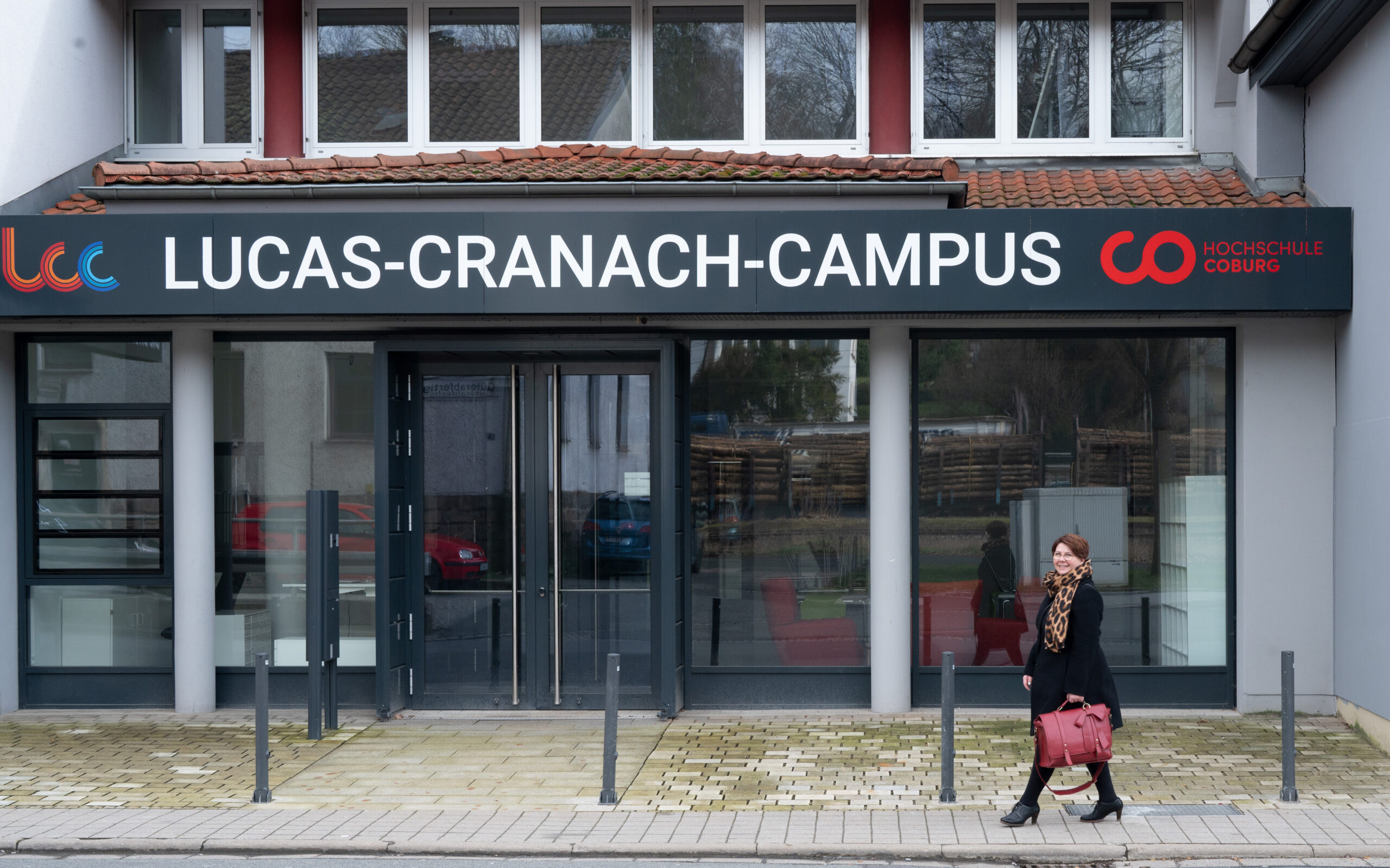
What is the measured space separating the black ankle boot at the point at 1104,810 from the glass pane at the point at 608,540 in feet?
14.9

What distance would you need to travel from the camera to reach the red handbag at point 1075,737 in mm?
7207

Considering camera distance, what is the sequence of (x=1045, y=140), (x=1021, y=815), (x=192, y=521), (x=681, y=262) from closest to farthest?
1. (x=1021, y=815)
2. (x=681, y=262)
3. (x=192, y=521)
4. (x=1045, y=140)

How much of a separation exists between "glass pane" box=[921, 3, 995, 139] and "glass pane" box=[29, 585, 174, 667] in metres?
8.90

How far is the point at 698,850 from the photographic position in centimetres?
717

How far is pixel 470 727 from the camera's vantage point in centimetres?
1062

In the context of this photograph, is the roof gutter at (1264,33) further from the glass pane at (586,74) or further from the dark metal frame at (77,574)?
the dark metal frame at (77,574)

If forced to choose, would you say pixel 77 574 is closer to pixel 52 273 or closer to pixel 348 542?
pixel 348 542

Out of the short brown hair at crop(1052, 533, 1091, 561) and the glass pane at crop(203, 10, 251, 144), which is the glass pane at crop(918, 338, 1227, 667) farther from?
the glass pane at crop(203, 10, 251, 144)

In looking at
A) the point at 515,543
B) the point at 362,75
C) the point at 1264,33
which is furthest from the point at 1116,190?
the point at 362,75

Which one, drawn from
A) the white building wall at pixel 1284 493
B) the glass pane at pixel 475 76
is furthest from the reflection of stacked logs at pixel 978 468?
the glass pane at pixel 475 76

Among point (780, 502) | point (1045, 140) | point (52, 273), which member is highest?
point (1045, 140)

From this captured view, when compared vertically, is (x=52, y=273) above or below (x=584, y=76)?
below

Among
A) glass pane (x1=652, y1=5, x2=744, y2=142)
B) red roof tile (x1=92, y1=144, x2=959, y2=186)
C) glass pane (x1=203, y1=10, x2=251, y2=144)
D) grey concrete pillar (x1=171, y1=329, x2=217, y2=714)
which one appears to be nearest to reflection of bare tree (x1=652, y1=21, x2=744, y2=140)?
glass pane (x1=652, y1=5, x2=744, y2=142)

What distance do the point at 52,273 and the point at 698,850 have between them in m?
7.52
